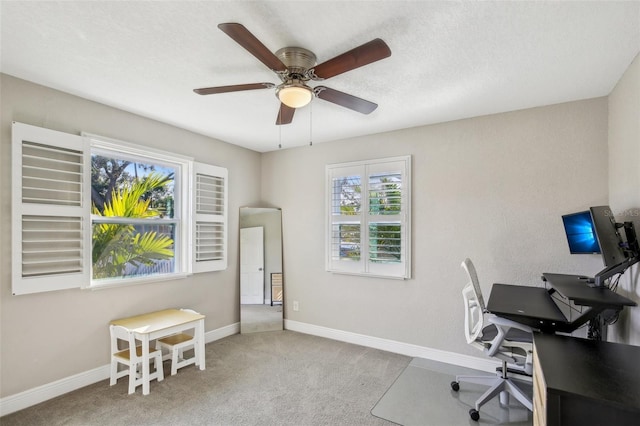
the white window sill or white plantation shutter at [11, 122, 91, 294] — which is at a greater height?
white plantation shutter at [11, 122, 91, 294]

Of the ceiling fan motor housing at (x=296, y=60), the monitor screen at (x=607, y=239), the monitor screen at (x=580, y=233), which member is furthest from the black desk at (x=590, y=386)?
the ceiling fan motor housing at (x=296, y=60)

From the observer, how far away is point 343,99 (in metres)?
2.11

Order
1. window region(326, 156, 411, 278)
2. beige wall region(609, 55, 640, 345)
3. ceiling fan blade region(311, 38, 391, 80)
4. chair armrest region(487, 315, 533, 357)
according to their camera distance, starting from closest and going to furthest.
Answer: ceiling fan blade region(311, 38, 391, 80) → beige wall region(609, 55, 640, 345) → chair armrest region(487, 315, 533, 357) → window region(326, 156, 411, 278)

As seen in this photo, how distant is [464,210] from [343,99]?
5.99 feet

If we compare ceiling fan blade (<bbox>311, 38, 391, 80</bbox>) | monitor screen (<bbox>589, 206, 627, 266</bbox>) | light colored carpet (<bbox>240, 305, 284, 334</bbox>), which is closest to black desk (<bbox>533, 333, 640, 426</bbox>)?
monitor screen (<bbox>589, 206, 627, 266</bbox>)

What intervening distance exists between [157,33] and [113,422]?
263 centimetres

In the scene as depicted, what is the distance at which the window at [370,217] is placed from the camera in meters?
3.46

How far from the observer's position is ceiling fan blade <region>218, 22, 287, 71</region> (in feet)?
4.44

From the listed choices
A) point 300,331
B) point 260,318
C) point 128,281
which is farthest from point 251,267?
point 128,281

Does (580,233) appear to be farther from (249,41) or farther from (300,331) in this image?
(300,331)

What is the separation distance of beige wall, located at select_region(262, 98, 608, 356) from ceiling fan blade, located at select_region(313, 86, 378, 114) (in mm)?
1440

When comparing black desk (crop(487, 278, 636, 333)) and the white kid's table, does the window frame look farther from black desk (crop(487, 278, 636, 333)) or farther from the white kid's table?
black desk (crop(487, 278, 636, 333))

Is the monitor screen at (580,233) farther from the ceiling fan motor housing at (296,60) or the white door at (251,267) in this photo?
the white door at (251,267)

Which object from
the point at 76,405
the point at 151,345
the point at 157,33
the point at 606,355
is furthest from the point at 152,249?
the point at 606,355
